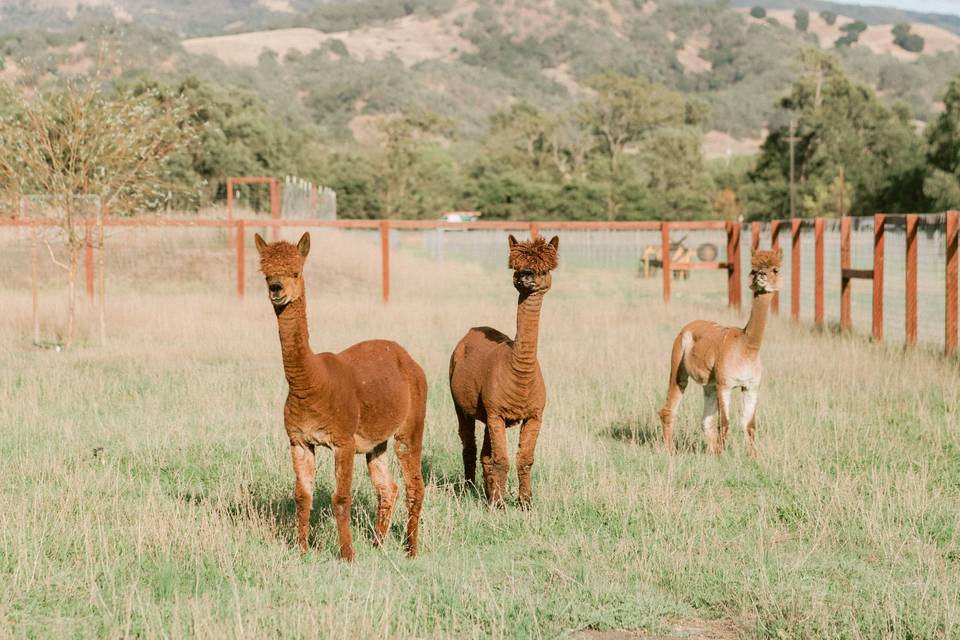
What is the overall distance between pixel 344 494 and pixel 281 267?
1151 millimetres

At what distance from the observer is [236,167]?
46.2 m

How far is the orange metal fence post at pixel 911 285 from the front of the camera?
12.7m

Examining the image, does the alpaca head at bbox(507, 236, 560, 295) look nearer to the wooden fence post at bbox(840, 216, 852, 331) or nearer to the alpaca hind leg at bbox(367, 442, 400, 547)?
the alpaca hind leg at bbox(367, 442, 400, 547)

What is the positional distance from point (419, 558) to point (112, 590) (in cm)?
146

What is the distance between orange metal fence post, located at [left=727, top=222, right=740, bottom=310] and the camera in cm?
1877

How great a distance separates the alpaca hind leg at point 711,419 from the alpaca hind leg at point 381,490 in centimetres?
304

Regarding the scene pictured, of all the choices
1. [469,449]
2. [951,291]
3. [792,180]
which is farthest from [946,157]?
[469,449]

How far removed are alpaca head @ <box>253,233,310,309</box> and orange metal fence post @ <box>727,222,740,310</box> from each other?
1477 centimetres

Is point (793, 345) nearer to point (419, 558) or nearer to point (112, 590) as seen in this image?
point (419, 558)

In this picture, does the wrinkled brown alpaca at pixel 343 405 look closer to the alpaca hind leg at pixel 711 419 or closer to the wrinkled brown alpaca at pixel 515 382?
the wrinkled brown alpaca at pixel 515 382

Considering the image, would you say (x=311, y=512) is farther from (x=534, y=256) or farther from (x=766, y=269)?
(x=766, y=269)

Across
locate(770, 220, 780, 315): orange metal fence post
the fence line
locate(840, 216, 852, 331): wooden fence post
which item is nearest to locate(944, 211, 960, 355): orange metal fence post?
the fence line

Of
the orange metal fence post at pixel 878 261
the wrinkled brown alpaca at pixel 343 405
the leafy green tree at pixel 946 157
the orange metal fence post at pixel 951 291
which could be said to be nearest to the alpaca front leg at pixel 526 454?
the wrinkled brown alpaca at pixel 343 405

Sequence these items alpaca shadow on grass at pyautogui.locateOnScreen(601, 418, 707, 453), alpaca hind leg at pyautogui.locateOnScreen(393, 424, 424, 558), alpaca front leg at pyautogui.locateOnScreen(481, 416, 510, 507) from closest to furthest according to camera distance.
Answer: alpaca hind leg at pyautogui.locateOnScreen(393, 424, 424, 558) < alpaca front leg at pyautogui.locateOnScreen(481, 416, 510, 507) < alpaca shadow on grass at pyautogui.locateOnScreen(601, 418, 707, 453)
